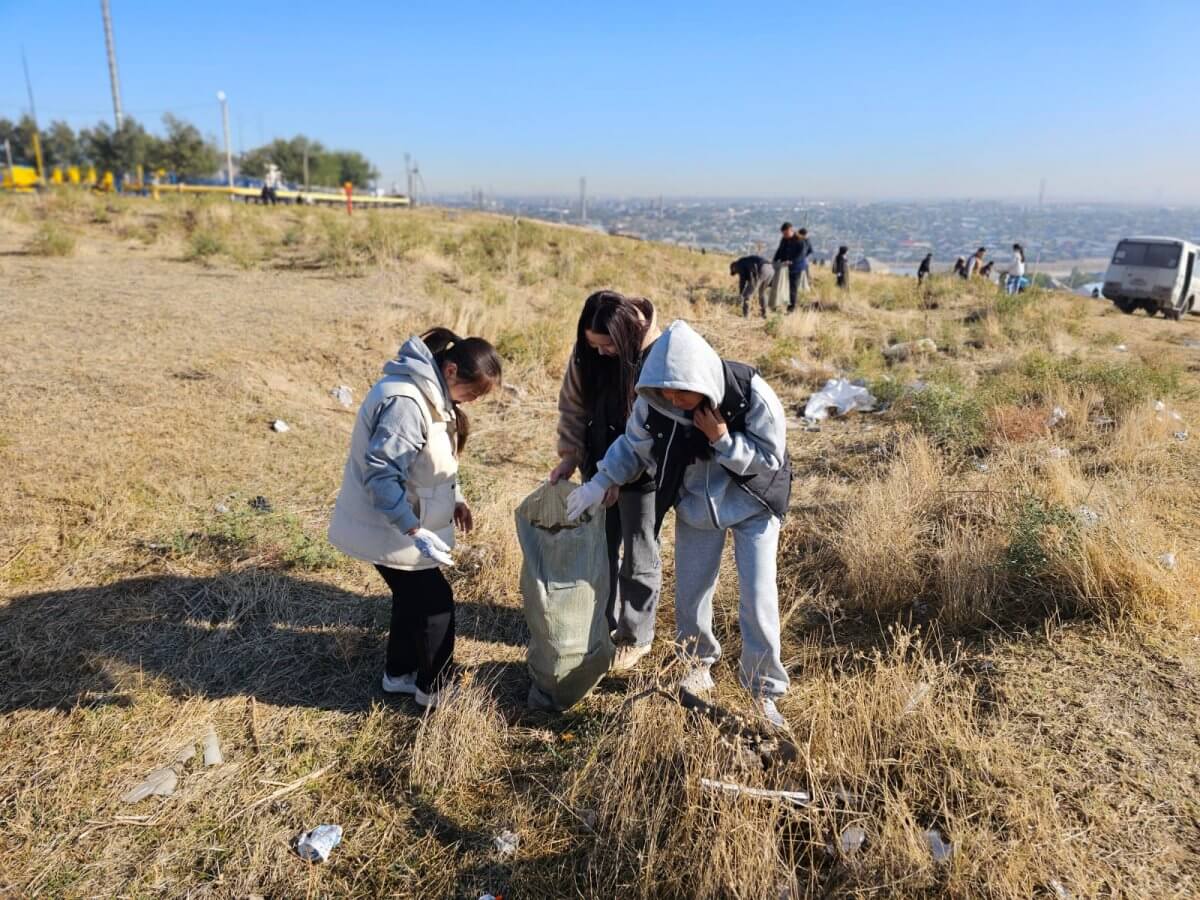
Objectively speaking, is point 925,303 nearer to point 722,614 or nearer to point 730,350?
point 730,350

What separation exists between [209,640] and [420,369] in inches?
68.8

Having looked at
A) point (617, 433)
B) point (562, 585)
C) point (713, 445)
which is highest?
point (713, 445)

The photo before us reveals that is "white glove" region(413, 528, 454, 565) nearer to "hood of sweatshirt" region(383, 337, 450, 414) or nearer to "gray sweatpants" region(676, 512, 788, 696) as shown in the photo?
"hood of sweatshirt" region(383, 337, 450, 414)

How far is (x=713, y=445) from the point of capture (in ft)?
7.92

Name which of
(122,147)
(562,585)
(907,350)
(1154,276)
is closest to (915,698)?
(562,585)

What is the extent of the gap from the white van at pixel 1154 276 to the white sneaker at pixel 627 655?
16473mm

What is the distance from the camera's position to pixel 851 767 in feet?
7.70

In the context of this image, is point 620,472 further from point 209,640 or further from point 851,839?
point 209,640

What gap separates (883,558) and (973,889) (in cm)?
182

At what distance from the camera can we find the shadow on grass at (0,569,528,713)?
302 cm

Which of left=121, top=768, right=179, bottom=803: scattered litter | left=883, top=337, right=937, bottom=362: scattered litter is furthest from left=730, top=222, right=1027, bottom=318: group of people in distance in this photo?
left=121, top=768, right=179, bottom=803: scattered litter

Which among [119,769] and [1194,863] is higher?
[1194,863]

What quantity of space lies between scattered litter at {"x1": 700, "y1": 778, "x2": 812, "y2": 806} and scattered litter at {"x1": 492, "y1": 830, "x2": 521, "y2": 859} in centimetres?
60

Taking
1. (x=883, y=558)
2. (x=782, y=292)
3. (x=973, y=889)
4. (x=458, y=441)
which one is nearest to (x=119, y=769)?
(x=458, y=441)
